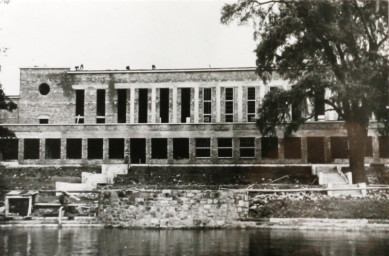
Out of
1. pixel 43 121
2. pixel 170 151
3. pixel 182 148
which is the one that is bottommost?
pixel 170 151

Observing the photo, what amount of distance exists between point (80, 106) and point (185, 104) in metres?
8.35

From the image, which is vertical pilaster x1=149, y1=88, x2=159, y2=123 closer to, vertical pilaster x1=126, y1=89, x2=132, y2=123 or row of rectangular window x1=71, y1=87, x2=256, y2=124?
row of rectangular window x1=71, y1=87, x2=256, y2=124

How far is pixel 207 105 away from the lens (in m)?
42.1

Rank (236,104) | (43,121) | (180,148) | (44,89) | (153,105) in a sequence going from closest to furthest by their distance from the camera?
1. (180,148)
2. (236,104)
3. (153,105)
4. (43,121)
5. (44,89)

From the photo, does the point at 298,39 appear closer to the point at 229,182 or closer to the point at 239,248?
the point at 229,182

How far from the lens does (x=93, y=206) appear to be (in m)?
26.8

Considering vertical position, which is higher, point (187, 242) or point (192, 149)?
point (192, 149)

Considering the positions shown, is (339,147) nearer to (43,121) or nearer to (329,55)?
(329,55)

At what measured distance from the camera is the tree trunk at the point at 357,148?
29.0 meters

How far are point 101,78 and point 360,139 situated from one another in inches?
840

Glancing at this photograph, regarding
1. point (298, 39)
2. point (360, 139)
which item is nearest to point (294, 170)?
point (360, 139)

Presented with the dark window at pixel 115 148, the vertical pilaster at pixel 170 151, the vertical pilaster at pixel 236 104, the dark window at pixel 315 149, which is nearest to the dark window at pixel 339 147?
the dark window at pixel 315 149

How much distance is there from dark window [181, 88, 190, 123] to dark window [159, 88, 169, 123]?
117 cm

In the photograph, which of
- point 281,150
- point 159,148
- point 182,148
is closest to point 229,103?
point 182,148
